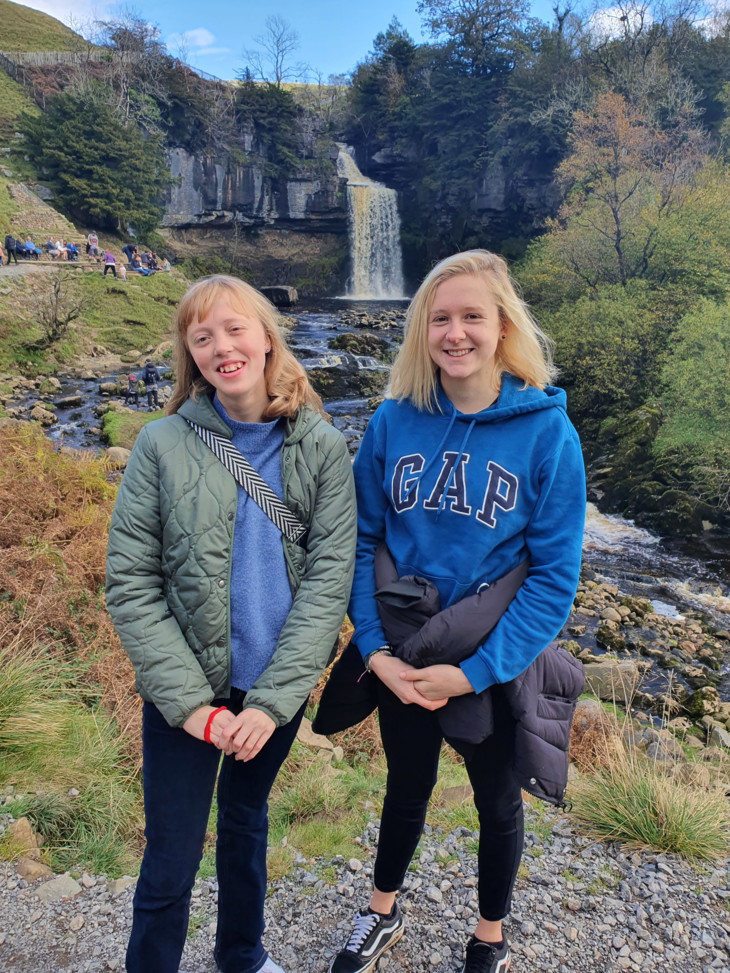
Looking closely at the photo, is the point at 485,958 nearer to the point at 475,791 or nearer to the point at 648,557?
the point at 475,791

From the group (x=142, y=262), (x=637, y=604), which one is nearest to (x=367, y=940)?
(x=637, y=604)

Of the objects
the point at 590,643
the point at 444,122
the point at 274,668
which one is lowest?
the point at 590,643

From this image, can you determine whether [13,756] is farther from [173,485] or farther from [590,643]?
[590,643]

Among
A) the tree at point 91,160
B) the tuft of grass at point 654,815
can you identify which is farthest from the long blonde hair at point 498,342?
the tree at point 91,160

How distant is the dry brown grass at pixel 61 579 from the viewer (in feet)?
12.6

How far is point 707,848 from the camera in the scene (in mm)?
2590

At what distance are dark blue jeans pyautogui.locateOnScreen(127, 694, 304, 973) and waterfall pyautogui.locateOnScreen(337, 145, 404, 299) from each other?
1422 inches

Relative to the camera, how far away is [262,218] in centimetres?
3994

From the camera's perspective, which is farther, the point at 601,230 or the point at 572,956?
the point at 601,230

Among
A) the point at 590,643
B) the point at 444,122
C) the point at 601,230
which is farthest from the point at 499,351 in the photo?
the point at 444,122

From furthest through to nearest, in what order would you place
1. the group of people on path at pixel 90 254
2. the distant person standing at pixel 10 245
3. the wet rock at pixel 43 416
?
1. the group of people on path at pixel 90 254
2. the distant person standing at pixel 10 245
3. the wet rock at pixel 43 416

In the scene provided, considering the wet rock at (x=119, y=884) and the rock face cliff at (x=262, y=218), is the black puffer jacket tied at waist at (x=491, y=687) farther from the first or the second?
the rock face cliff at (x=262, y=218)

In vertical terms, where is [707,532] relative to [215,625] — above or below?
below

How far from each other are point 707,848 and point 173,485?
2.72 m
